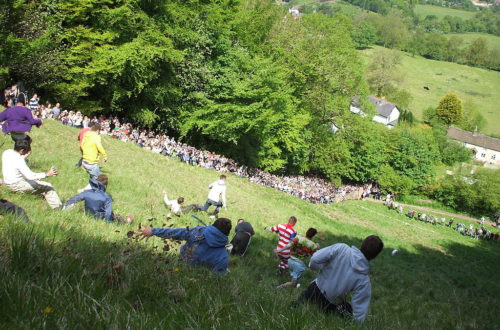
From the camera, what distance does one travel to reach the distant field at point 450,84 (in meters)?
116

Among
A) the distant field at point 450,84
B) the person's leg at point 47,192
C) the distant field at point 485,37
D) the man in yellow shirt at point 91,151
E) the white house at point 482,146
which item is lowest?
the white house at point 482,146

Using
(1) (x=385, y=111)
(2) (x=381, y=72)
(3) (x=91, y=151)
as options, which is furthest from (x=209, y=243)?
(2) (x=381, y=72)

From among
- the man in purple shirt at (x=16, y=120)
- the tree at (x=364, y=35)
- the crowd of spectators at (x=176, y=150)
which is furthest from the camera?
the tree at (x=364, y=35)

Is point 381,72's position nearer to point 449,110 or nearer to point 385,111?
point 385,111

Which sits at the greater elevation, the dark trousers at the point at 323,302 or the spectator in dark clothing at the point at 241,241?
the dark trousers at the point at 323,302

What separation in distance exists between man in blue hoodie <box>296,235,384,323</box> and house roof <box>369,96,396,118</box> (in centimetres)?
10251

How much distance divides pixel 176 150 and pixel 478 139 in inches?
3840

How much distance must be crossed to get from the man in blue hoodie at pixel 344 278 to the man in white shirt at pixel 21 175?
5.25m

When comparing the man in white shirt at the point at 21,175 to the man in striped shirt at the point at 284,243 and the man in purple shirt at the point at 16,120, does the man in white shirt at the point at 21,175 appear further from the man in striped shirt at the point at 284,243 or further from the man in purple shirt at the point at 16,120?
the man in striped shirt at the point at 284,243

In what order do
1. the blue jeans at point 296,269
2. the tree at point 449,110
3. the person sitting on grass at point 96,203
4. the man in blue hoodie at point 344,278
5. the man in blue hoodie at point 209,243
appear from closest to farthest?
the man in blue hoodie at point 344,278, the man in blue hoodie at point 209,243, the person sitting on grass at point 96,203, the blue jeans at point 296,269, the tree at point 449,110

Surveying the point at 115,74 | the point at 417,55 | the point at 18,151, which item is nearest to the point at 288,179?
the point at 115,74

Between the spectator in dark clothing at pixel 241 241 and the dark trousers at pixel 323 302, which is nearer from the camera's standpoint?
the dark trousers at pixel 323 302

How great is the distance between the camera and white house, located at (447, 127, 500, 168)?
10012 cm

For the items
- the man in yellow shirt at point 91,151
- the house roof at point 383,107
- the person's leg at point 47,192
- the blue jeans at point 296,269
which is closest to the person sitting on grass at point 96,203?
the person's leg at point 47,192
